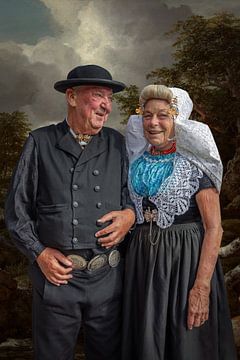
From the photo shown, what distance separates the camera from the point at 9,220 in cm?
190

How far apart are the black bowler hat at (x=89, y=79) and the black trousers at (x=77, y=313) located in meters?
0.63

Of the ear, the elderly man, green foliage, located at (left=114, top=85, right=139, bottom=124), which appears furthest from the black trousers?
green foliage, located at (left=114, top=85, right=139, bottom=124)

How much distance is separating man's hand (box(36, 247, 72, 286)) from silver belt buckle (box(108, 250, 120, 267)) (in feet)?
0.49

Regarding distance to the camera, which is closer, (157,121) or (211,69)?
(157,121)

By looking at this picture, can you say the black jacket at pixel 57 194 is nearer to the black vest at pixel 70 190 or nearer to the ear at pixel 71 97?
the black vest at pixel 70 190

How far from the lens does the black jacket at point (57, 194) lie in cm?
188

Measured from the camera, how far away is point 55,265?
6.11 feet

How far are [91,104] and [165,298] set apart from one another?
0.71 meters

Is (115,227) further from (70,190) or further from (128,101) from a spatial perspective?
(128,101)

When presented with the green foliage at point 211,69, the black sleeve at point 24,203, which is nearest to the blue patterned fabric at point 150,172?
the black sleeve at point 24,203

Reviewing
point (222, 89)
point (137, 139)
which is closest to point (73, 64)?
point (222, 89)

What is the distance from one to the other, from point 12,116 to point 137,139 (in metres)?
2.76

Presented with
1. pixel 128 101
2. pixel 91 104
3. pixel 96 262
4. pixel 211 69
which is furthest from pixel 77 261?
pixel 211 69

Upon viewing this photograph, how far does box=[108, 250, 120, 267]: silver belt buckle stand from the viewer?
6.41 ft
